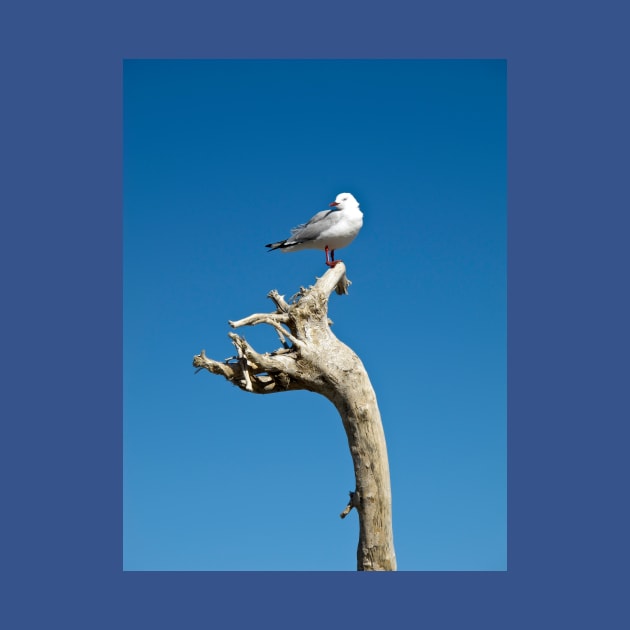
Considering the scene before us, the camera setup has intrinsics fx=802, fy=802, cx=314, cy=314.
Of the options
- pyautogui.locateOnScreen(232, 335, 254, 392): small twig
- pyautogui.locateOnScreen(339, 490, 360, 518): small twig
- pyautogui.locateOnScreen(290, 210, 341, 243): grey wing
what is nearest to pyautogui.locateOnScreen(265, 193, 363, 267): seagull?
pyautogui.locateOnScreen(290, 210, 341, 243): grey wing

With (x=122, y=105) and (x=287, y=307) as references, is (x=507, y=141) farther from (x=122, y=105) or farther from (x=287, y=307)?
(x=122, y=105)

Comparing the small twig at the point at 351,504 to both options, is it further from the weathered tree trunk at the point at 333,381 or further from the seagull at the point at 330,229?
the seagull at the point at 330,229

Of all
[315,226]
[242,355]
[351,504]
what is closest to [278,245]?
[315,226]

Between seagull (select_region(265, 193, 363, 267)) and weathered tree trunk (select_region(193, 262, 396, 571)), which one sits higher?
seagull (select_region(265, 193, 363, 267))

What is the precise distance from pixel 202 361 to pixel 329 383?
5.96 feet

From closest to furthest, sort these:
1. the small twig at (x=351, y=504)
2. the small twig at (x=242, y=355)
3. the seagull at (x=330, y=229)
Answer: the small twig at (x=242, y=355) → the small twig at (x=351, y=504) → the seagull at (x=330, y=229)

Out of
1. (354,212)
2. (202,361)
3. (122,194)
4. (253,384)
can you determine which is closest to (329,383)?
(253,384)

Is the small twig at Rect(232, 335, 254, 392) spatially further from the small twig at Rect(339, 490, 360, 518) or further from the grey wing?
the small twig at Rect(339, 490, 360, 518)

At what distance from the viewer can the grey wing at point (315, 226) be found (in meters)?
11.8

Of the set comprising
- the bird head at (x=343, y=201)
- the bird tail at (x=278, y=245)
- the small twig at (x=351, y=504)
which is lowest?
the small twig at (x=351, y=504)

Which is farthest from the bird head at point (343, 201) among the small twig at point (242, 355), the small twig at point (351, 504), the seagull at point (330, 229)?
the small twig at point (351, 504)

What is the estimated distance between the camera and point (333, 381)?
37.1 ft

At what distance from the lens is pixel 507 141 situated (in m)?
10.4

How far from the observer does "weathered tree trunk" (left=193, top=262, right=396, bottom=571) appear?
36.4ft
